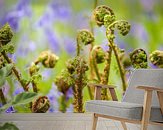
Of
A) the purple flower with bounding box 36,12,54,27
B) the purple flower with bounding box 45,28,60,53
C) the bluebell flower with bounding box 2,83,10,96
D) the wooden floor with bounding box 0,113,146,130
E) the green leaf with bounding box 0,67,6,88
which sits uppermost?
the purple flower with bounding box 36,12,54,27

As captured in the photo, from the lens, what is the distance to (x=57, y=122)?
5.19 meters

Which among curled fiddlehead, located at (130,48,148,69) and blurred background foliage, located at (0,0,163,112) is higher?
blurred background foliage, located at (0,0,163,112)

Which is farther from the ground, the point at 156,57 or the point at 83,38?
the point at 83,38

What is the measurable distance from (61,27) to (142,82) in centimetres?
250

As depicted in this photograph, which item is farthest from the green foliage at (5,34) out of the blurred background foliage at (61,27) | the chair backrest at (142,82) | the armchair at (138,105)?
the chair backrest at (142,82)

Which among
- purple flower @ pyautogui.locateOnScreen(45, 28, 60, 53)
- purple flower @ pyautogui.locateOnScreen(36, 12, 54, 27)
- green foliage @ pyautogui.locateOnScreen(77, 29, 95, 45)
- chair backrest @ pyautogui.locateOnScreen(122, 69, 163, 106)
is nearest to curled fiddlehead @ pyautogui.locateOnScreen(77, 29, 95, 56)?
green foliage @ pyautogui.locateOnScreen(77, 29, 95, 45)

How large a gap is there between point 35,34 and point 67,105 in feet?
4.43

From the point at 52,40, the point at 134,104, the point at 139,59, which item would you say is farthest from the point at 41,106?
the point at 134,104

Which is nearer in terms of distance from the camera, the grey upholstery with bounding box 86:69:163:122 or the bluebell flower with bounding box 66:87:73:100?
the grey upholstery with bounding box 86:69:163:122

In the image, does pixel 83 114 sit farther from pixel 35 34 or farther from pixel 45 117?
pixel 35 34

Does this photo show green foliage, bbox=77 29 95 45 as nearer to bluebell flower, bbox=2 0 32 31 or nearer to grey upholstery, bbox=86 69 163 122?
bluebell flower, bbox=2 0 32 31

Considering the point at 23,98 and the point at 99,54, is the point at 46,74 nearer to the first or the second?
the point at 99,54

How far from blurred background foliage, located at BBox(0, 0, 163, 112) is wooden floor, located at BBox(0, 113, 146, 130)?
0.30 m

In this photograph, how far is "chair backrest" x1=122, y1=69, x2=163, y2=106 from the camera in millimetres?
3545
